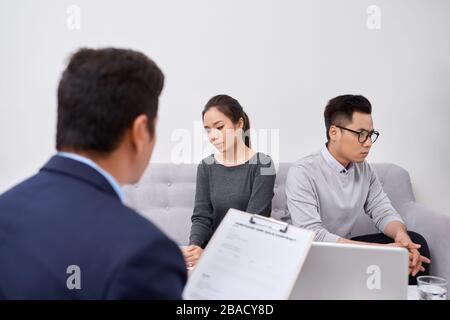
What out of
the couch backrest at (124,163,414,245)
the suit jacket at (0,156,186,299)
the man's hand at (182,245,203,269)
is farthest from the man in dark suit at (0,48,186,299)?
the couch backrest at (124,163,414,245)

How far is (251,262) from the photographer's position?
981mm

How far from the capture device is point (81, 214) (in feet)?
2.23

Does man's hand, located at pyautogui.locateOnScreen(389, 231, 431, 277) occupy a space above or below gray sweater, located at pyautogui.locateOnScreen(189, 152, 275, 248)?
below

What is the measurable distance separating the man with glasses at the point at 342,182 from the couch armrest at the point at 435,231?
0.08 meters

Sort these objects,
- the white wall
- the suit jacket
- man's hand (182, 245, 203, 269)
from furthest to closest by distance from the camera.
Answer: the white wall, man's hand (182, 245, 203, 269), the suit jacket

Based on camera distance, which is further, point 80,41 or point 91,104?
point 80,41

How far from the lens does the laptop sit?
3.43 ft

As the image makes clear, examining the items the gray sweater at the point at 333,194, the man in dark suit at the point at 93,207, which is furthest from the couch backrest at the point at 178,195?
the man in dark suit at the point at 93,207

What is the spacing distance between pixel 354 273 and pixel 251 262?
0.91ft

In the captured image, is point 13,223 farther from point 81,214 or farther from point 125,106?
point 125,106

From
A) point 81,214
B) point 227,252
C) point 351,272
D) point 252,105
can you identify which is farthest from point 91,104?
point 252,105

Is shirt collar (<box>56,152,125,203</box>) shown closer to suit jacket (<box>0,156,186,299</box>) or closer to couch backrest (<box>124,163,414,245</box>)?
suit jacket (<box>0,156,186,299</box>)

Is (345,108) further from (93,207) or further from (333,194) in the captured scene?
(93,207)

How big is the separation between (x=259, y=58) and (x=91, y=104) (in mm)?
1925
